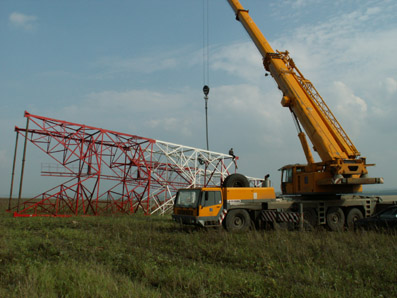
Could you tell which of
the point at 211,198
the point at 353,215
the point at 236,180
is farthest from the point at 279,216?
the point at 353,215

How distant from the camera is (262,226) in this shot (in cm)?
1520

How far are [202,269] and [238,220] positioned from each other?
24.4 ft

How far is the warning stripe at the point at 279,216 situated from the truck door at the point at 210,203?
7.68ft

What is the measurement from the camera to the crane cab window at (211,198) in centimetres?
1421

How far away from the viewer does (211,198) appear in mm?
14391

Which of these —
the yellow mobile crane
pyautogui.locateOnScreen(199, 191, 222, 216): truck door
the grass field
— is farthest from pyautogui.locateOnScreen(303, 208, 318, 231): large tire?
pyautogui.locateOnScreen(199, 191, 222, 216): truck door

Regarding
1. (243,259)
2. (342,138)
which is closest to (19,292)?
(243,259)

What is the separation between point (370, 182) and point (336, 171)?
197 centimetres

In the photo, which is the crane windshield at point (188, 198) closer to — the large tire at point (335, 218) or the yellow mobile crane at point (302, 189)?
the yellow mobile crane at point (302, 189)

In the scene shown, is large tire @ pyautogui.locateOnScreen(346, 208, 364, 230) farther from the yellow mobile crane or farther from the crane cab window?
the crane cab window

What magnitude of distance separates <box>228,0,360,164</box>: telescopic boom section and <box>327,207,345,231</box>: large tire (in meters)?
3.17

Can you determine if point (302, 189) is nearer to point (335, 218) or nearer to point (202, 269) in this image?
point (335, 218)

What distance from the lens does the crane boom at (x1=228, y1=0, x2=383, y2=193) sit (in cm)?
1492

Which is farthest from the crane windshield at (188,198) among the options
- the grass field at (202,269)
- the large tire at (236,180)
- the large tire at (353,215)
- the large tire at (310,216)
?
the large tire at (353,215)
